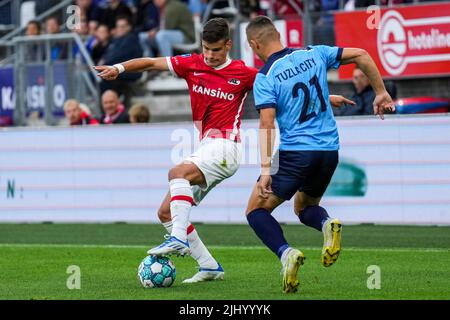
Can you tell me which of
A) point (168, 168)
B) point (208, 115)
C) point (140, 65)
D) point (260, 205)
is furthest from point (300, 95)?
point (168, 168)

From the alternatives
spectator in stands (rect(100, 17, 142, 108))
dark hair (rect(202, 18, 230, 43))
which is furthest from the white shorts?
spectator in stands (rect(100, 17, 142, 108))

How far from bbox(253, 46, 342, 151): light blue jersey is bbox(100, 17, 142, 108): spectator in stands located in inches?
442

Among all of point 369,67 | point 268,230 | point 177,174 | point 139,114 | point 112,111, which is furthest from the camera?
point 112,111

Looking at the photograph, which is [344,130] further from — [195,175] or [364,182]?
[195,175]

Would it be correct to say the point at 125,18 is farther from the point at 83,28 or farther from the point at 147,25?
the point at 83,28

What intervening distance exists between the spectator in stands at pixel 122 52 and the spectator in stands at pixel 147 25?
463mm

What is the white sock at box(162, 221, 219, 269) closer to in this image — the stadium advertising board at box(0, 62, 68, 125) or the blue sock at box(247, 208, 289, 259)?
the blue sock at box(247, 208, 289, 259)

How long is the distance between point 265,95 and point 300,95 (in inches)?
11.1

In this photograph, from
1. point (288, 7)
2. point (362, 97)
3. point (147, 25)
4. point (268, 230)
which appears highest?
point (288, 7)

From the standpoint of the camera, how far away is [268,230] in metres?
A: 8.83

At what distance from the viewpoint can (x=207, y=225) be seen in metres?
15.9

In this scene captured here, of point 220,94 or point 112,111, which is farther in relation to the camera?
point 112,111
